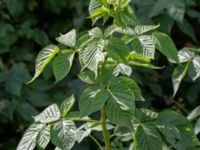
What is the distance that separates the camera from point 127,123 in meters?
1.54

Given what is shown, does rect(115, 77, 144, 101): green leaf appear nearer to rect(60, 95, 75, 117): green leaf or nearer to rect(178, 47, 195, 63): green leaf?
rect(60, 95, 75, 117): green leaf

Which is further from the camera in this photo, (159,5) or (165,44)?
(159,5)

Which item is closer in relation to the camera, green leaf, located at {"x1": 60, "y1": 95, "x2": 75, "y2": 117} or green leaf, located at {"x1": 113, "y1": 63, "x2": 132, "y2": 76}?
green leaf, located at {"x1": 113, "y1": 63, "x2": 132, "y2": 76}

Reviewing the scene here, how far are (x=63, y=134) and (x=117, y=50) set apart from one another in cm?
31

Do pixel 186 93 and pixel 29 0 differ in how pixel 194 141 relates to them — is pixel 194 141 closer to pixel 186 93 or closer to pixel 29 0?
pixel 186 93

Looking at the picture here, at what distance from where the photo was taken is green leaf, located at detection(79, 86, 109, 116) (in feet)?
5.02

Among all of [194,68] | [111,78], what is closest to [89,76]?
[111,78]

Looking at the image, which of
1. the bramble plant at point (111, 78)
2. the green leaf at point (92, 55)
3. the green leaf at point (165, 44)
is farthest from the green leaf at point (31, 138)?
the green leaf at point (165, 44)

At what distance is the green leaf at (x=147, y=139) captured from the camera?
1.61 metres

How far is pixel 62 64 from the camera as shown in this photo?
158 cm

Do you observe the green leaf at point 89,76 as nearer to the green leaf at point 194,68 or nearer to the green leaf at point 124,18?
the green leaf at point 124,18

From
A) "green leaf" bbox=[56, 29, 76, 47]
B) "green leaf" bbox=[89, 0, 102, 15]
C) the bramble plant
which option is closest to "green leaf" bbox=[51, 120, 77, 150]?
the bramble plant

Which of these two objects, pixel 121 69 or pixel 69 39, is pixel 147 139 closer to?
pixel 121 69

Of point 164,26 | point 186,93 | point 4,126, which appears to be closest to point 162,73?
point 186,93
